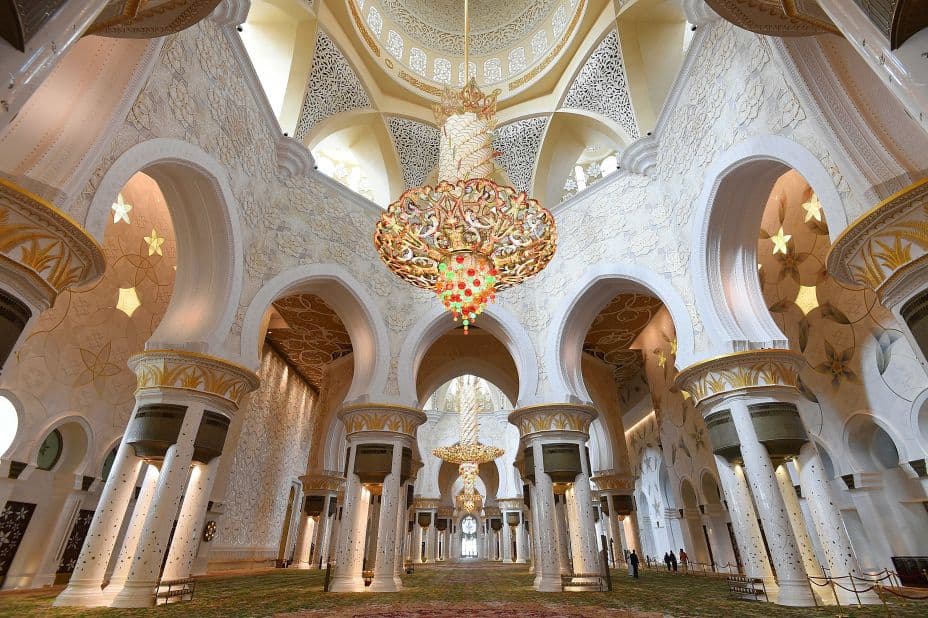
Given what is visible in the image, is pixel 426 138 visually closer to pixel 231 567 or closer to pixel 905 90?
pixel 905 90

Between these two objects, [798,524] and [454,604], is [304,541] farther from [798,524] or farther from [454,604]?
[798,524]

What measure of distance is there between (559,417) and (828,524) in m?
3.71

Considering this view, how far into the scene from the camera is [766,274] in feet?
27.7

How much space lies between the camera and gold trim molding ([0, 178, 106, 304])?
295 cm

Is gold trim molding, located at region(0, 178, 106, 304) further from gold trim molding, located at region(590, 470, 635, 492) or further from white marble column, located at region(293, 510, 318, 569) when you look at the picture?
gold trim molding, located at region(590, 470, 635, 492)

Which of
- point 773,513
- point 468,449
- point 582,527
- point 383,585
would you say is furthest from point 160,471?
point 468,449

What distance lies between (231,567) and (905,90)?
1408cm

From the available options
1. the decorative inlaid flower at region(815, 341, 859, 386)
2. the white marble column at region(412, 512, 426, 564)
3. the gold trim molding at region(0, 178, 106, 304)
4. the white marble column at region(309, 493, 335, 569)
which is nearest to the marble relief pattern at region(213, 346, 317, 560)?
the white marble column at region(309, 493, 335, 569)

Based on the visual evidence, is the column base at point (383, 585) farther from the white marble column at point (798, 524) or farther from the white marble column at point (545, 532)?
the white marble column at point (798, 524)

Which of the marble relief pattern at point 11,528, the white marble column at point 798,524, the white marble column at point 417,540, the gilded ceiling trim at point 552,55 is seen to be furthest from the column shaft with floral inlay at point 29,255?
the white marble column at point 417,540

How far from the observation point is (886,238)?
3400 millimetres

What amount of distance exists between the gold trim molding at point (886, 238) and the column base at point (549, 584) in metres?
5.67

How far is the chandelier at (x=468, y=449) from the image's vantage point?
15.7 meters

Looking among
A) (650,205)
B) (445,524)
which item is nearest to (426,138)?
(650,205)
